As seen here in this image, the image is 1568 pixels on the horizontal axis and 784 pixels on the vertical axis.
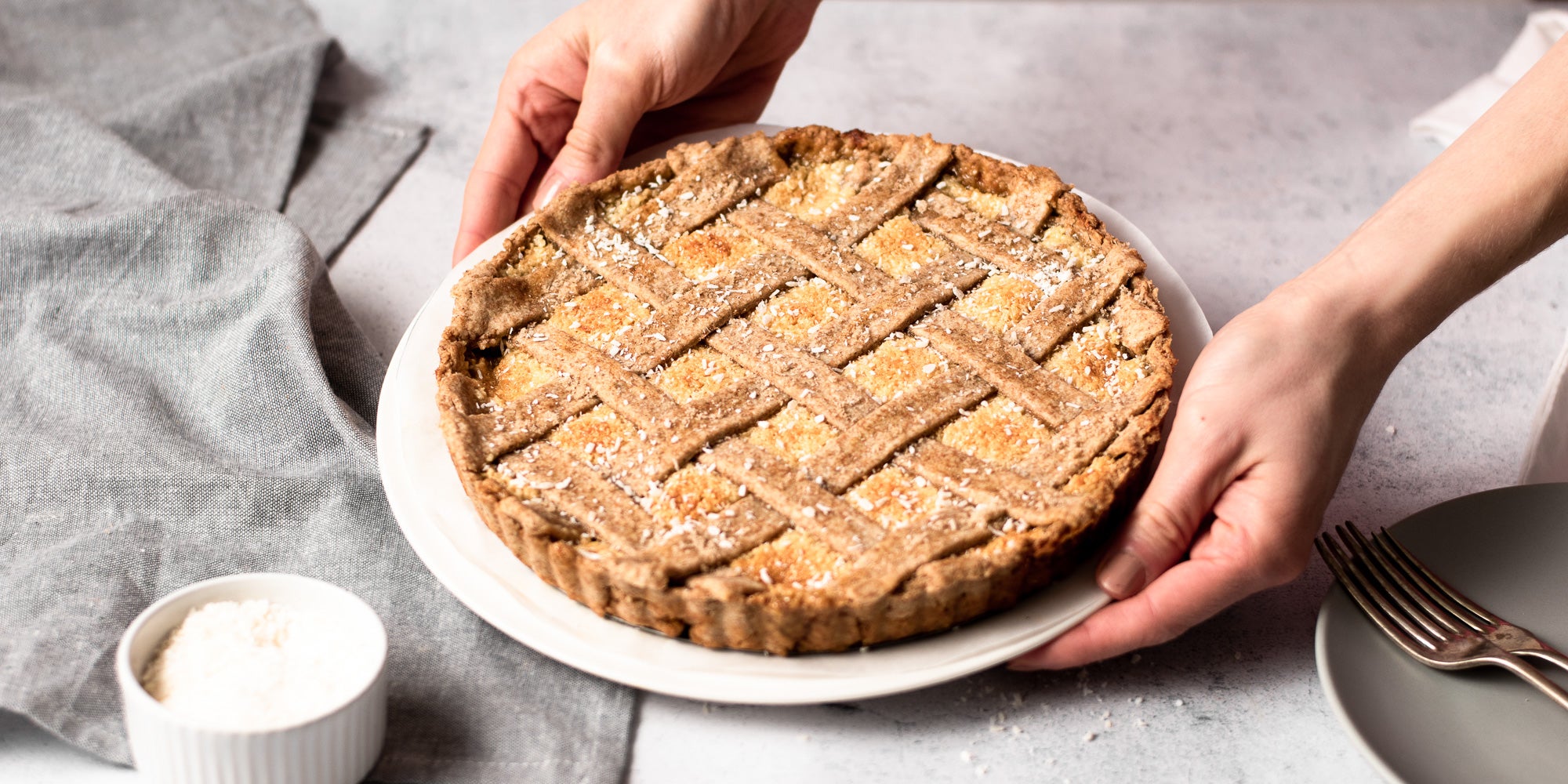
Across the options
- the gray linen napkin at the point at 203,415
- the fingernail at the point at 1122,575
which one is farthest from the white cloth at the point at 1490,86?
Answer: the gray linen napkin at the point at 203,415

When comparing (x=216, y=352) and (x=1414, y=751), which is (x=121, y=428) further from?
(x=1414, y=751)

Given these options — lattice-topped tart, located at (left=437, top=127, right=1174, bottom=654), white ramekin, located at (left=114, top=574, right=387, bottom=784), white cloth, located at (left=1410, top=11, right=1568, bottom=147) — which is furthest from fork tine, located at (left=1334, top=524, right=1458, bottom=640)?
white cloth, located at (left=1410, top=11, right=1568, bottom=147)

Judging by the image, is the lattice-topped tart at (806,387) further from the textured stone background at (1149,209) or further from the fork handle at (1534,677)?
the fork handle at (1534,677)

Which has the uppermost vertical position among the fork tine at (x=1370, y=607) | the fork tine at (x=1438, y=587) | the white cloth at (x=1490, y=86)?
the white cloth at (x=1490, y=86)

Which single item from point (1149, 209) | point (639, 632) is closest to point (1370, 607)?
point (639, 632)

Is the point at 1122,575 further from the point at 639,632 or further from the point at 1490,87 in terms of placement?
the point at 1490,87
